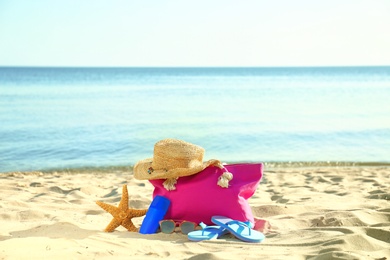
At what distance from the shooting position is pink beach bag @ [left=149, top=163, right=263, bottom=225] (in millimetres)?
4379

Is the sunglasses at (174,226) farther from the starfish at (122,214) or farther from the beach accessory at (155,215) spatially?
the starfish at (122,214)

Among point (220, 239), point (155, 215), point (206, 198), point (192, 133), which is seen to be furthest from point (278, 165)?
point (220, 239)

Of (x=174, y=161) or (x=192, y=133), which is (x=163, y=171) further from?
(x=192, y=133)

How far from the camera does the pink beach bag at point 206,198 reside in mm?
4379

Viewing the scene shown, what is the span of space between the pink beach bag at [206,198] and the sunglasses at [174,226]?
0.13 meters

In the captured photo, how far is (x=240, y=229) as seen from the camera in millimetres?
4168

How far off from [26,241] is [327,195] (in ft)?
12.7

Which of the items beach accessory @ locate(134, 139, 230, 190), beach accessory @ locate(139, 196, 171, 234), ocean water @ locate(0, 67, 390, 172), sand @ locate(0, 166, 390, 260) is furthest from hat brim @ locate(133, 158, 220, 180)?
ocean water @ locate(0, 67, 390, 172)

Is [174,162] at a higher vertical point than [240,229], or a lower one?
higher

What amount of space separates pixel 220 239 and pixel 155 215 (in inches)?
25.2

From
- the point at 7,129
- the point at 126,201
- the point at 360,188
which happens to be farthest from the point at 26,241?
the point at 7,129

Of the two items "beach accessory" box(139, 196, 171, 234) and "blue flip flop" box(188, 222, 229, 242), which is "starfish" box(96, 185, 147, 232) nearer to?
"beach accessory" box(139, 196, 171, 234)

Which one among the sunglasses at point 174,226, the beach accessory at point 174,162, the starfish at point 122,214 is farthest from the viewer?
the starfish at point 122,214

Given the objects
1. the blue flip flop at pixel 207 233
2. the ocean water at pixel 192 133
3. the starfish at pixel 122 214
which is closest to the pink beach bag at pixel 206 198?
the blue flip flop at pixel 207 233
